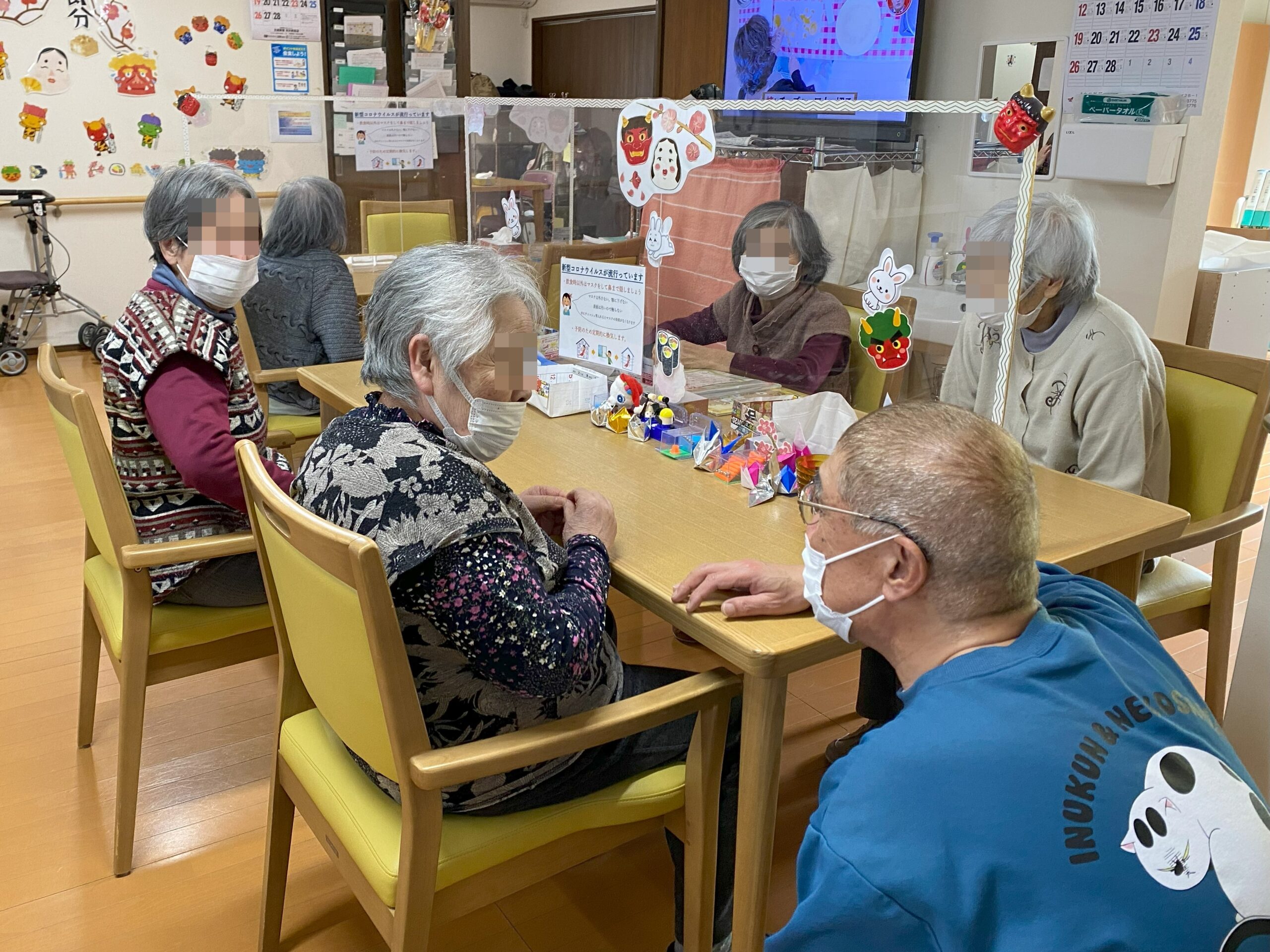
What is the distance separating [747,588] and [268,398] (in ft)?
7.10

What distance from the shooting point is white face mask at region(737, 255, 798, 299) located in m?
1.90

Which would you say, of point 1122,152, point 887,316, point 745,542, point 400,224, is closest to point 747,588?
point 745,542

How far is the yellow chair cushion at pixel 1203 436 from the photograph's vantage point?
204cm

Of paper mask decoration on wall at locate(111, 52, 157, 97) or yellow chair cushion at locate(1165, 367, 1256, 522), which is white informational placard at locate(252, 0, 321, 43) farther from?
yellow chair cushion at locate(1165, 367, 1256, 522)

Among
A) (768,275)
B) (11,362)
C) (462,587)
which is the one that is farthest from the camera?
(11,362)

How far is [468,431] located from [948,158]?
0.86 metres

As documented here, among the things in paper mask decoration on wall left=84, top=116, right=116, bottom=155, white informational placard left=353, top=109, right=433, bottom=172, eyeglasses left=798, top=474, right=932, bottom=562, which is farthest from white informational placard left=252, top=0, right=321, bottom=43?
eyeglasses left=798, top=474, right=932, bottom=562

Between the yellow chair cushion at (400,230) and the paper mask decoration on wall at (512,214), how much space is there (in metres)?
1.42

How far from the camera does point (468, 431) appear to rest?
140cm

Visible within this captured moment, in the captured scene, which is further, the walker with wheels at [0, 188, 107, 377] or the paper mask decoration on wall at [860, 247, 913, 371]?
the walker with wheels at [0, 188, 107, 377]

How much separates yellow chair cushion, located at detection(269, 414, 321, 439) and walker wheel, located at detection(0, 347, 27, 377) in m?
3.05

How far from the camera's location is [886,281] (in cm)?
172

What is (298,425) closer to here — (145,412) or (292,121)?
(145,412)

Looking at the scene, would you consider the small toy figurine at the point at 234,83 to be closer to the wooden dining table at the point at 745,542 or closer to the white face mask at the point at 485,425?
the wooden dining table at the point at 745,542
